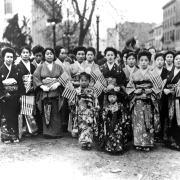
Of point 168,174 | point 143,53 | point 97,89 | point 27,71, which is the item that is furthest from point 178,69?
point 27,71

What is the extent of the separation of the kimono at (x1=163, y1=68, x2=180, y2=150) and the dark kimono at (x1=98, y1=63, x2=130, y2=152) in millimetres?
716

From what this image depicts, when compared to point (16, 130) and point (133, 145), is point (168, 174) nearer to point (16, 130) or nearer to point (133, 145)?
point (133, 145)

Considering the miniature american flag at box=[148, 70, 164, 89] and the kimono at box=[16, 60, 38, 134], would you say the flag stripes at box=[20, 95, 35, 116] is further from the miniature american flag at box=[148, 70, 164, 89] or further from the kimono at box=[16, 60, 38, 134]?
the miniature american flag at box=[148, 70, 164, 89]

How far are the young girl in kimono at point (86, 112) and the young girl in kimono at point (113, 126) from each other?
175mm

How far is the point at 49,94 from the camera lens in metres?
5.23

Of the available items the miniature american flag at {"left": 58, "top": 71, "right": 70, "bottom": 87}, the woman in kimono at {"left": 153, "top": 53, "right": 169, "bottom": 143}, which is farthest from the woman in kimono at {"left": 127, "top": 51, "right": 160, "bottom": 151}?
the miniature american flag at {"left": 58, "top": 71, "right": 70, "bottom": 87}

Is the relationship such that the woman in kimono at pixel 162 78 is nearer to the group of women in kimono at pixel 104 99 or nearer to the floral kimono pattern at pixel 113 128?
the group of women in kimono at pixel 104 99

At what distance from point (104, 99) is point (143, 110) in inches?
27.4

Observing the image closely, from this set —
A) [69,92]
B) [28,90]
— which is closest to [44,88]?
[28,90]

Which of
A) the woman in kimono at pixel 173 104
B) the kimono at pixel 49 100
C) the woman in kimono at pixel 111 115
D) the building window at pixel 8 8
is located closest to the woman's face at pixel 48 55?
the kimono at pixel 49 100

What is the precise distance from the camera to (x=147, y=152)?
4.54m

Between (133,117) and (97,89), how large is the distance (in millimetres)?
777

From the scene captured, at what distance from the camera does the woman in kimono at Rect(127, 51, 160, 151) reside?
15.0ft

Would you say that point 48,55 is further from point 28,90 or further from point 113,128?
point 113,128
